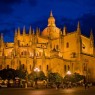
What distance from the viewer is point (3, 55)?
7169cm

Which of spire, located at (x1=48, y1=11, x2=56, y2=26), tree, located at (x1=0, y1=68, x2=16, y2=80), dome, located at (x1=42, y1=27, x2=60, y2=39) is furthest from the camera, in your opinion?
spire, located at (x1=48, y1=11, x2=56, y2=26)

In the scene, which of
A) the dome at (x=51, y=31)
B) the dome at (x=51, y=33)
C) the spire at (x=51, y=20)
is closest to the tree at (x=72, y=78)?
the dome at (x=51, y=31)

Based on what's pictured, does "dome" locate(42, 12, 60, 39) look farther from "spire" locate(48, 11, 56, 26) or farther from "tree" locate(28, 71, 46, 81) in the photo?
"tree" locate(28, 71, 46, 81)

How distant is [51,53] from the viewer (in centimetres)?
7556

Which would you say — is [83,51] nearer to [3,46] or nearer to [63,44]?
[63,44]

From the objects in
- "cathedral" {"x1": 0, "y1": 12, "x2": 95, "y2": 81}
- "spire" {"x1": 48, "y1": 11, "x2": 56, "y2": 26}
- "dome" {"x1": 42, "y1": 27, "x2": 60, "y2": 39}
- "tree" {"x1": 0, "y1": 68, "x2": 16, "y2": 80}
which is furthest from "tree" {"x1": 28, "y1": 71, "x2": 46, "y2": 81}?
"spire" {"x1": 48, "y1": 11, "x2": 56, "y2": 26}

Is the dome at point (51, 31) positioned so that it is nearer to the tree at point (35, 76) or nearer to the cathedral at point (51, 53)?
the cathedral at point (51, 53)

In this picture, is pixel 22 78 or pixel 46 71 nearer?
pixel 22 78

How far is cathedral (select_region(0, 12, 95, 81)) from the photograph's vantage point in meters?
71.2

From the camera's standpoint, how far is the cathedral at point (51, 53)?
71.2 meters

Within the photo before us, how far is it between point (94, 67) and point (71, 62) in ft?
27.3

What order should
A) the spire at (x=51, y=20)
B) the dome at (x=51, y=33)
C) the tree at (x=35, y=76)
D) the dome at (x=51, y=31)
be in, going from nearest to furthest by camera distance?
the tree at (x=35, y=76)
the dome at (x=51, y=33)
the dome at (x=51, y=31)
the spire at (x=51, y=20)

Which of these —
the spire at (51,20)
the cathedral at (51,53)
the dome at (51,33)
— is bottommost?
the cathedral at (51,53)

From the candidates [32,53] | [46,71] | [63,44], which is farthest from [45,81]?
[63,44]
